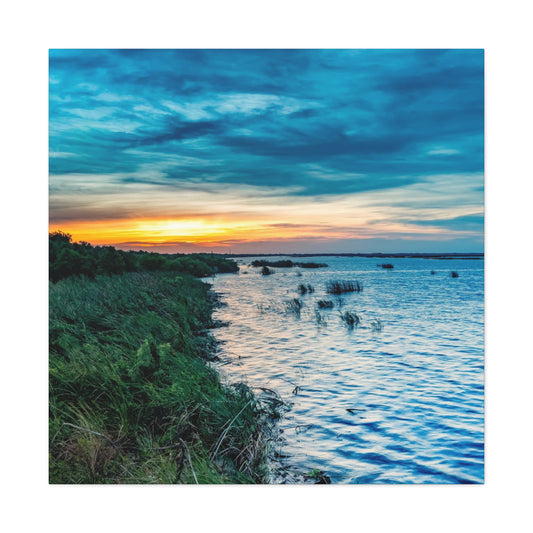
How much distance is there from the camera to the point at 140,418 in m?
3.33

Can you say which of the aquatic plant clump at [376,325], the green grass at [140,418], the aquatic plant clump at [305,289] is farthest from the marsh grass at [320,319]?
the green grass at [140,418]

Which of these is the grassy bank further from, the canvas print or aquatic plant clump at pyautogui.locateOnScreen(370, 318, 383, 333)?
aquatic plant clump at pyautogui.locateOnScreen(370, 318, 383, 333)

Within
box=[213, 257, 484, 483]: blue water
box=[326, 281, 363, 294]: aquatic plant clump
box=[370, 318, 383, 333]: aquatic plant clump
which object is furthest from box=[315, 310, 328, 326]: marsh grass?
box=[326, 281, 363, 294]: aquatic plant clump

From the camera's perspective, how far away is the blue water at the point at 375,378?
330cm

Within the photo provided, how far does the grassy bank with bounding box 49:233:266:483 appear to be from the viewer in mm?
3082

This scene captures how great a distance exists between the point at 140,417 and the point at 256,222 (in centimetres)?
210

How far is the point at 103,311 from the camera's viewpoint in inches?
192

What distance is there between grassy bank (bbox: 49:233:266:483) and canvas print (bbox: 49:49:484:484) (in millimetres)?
17

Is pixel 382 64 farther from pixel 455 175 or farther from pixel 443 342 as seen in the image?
pixel 443 342

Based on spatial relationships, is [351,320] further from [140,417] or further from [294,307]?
[140,417]
